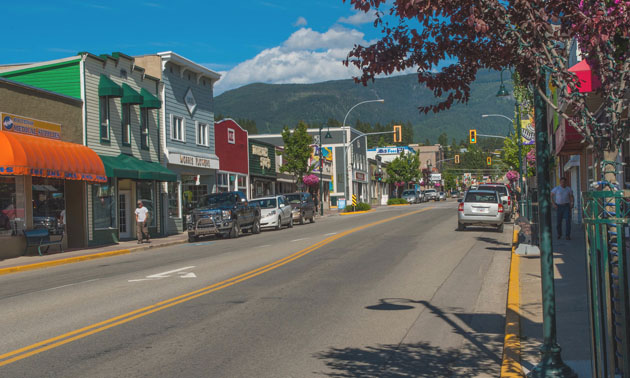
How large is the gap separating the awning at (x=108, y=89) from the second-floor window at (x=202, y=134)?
10709mm

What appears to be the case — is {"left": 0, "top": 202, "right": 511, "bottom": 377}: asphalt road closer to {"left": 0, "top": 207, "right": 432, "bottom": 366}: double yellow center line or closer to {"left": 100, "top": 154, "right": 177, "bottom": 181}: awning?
{"left": 0, "top": 207, "right": 432, "bottom": 366}: double yellow center line

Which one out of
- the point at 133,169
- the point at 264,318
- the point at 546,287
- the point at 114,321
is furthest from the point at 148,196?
the point at 546,287

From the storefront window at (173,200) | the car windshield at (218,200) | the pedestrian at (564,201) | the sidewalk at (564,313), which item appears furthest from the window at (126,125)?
the sidewalk at (564,313)

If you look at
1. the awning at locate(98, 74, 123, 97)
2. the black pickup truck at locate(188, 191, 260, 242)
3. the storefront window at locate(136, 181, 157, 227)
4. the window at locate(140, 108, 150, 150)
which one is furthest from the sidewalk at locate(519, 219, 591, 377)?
the window at locate(140, 108, 150, 150)

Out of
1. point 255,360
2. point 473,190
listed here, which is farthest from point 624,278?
point 473,190

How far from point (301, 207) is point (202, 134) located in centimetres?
735

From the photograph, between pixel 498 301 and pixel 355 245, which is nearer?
pixel 498 301

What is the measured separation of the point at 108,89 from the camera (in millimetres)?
27594

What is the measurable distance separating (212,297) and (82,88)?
59.6ft

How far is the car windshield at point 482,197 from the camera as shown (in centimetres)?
2570

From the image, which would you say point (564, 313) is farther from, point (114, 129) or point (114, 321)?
point (114, 129)

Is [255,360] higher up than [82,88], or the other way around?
[82,88]

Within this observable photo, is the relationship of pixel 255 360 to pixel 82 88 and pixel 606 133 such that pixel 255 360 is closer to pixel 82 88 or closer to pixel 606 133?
pixel 606 133

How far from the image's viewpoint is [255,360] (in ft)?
23.0
